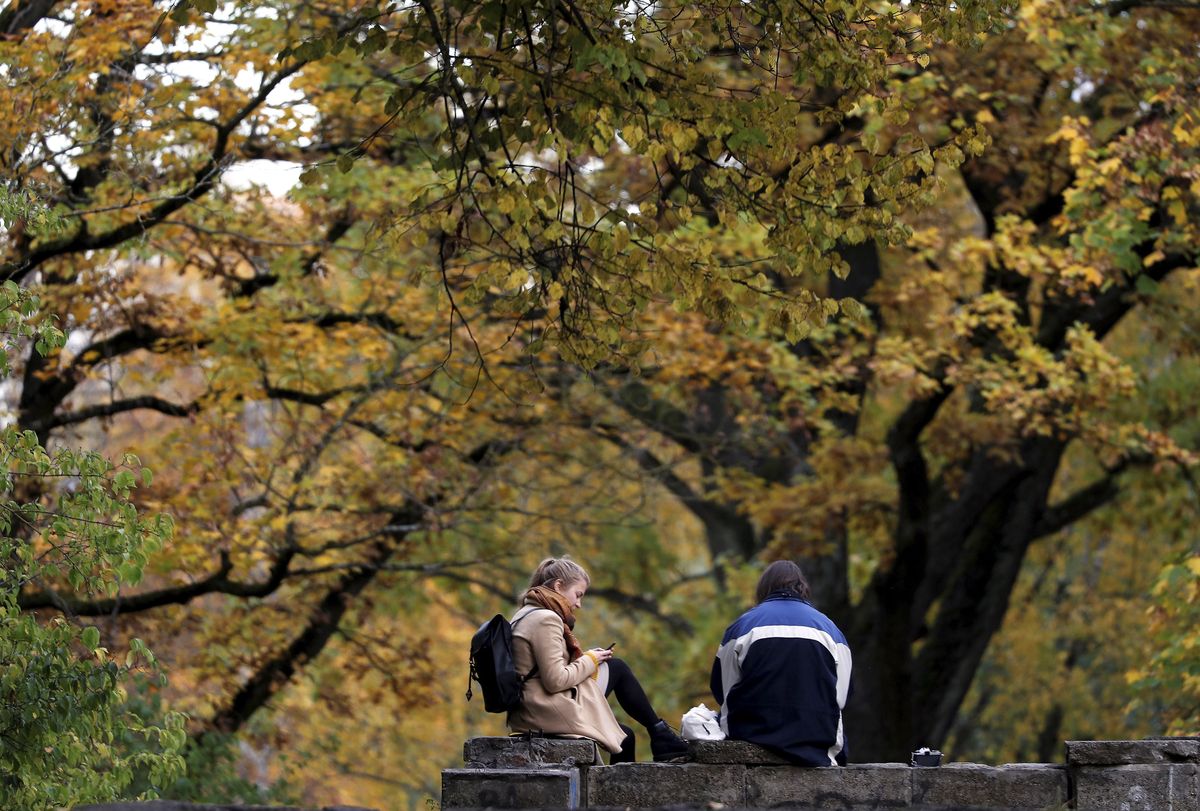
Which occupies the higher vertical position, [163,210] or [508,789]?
[163,210]

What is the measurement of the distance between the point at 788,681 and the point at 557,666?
1098 mm

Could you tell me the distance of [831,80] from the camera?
7914 millimetres

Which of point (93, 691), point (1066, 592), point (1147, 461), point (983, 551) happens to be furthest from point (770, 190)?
point (1066, 592)

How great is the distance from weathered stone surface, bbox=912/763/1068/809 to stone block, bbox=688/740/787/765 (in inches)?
26.9

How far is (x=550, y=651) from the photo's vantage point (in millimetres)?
7602

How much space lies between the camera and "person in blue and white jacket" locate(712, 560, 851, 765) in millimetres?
7574

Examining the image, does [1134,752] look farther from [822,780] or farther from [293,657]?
[293,657]

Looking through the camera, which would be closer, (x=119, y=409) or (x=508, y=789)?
(x=508, y=789)

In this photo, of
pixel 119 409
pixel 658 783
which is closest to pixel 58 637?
pixel 658 783

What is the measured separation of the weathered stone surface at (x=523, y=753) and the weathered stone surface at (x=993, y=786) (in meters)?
1.60

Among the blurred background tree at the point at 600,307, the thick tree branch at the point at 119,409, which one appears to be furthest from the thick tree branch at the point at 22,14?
the thick tree branch at the point at 119,409

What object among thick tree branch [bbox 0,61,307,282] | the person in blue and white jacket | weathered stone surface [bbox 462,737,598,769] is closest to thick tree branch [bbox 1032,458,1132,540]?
thick tree branch [bbox 0,61,307,282]

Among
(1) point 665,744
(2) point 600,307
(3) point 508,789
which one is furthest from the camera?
(2) point 600,307

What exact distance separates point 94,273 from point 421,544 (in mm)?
6521
